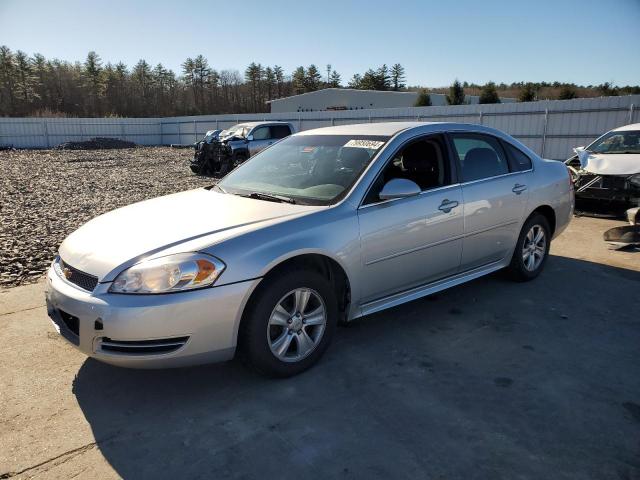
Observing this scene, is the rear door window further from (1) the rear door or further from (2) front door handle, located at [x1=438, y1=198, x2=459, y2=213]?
(2) front door handle, located at [x1=438, y1=198, x2=459, y2=213]

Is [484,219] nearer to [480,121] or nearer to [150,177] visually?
[150,177]

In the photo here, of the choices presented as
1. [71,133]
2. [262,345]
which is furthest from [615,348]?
[71,133]

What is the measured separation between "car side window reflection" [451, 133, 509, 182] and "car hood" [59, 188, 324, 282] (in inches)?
67.3

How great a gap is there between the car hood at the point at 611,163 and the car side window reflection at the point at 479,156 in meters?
4.43

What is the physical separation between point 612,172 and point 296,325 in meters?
7.16

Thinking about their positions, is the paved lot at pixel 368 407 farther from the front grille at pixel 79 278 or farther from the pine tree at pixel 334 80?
the pine tree at pixel 334 80

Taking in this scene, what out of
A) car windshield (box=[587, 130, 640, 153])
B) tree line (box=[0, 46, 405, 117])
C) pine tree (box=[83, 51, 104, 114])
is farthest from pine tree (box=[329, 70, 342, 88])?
car windshield (box=[587, 130, 640, 153])

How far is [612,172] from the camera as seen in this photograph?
7.93m

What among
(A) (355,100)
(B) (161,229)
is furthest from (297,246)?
(A) (355,100)

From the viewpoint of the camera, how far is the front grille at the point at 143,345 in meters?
2.70

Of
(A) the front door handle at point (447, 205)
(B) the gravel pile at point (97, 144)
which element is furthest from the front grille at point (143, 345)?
(B) the gravel pile at point (97, 144)

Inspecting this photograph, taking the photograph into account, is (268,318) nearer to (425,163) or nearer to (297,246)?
(297,246)

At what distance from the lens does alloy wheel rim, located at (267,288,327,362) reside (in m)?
3.09

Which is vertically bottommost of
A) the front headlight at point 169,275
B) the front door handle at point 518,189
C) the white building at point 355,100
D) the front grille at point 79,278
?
the front grille at point 79,278
